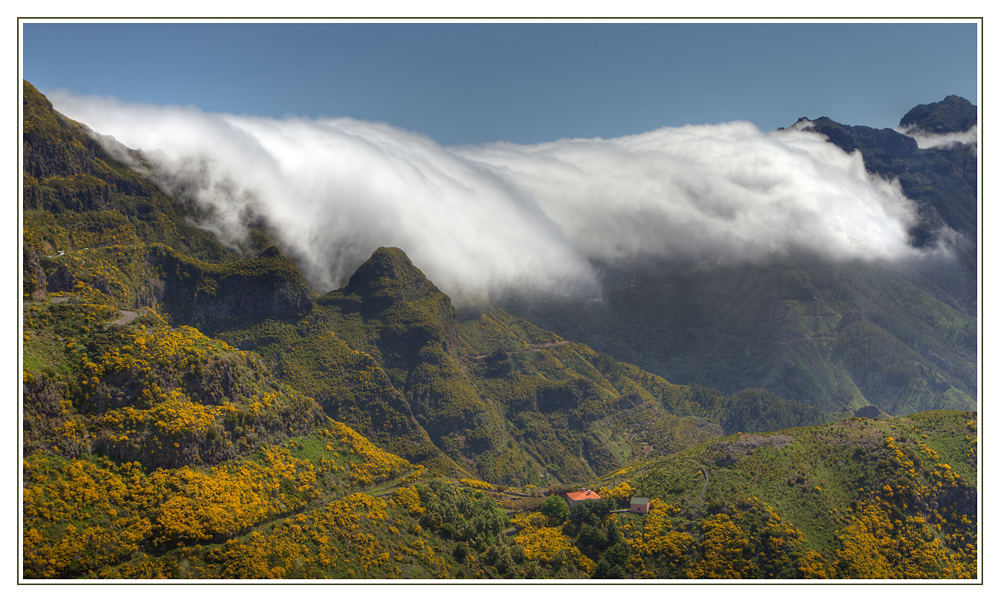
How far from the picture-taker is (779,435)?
125 m

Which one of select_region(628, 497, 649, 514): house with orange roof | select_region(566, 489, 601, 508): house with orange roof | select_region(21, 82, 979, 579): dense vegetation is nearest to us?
select_region(21, 82, 979, 579): dense vegetation

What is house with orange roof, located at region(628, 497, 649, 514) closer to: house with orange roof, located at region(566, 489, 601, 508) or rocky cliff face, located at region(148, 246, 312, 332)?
house with orange roof, located at region(566, 489, 601, 508)

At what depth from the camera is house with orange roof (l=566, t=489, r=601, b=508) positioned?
117 meters

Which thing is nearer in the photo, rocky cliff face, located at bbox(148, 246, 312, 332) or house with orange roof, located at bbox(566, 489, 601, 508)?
house with orange roof, located at bbox(566, 489, 601, 508)

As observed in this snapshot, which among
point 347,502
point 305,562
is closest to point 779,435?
point 347,502

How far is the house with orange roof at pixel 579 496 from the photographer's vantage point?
117m

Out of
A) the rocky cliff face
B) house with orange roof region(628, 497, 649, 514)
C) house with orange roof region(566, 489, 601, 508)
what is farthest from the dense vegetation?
the rocky cliff face

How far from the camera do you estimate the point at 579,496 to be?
392ft

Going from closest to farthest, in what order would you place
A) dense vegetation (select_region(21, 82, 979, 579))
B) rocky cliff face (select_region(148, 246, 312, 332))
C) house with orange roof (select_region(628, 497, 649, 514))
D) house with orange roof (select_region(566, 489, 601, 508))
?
dense vegetation (select_region(21, 82, 979, 579)), house with orange roof (select_region(628, 497, 649, 514)), house with orange roof (select_region(566, 489, 601, 508)), rocky cliff face (select_region(148, 246, 312, 332))

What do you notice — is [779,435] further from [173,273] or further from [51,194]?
[51,194]

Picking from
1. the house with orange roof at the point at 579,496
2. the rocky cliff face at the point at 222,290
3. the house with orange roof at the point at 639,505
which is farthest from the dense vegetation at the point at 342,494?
the rocky cliff face at the point at 222,290

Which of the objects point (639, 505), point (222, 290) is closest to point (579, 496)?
point (639, 505)

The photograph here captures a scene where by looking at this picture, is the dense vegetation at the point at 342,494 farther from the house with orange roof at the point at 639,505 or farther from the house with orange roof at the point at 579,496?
the house with orange roof at the point at 579,496

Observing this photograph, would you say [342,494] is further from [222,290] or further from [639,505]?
[222,290]
